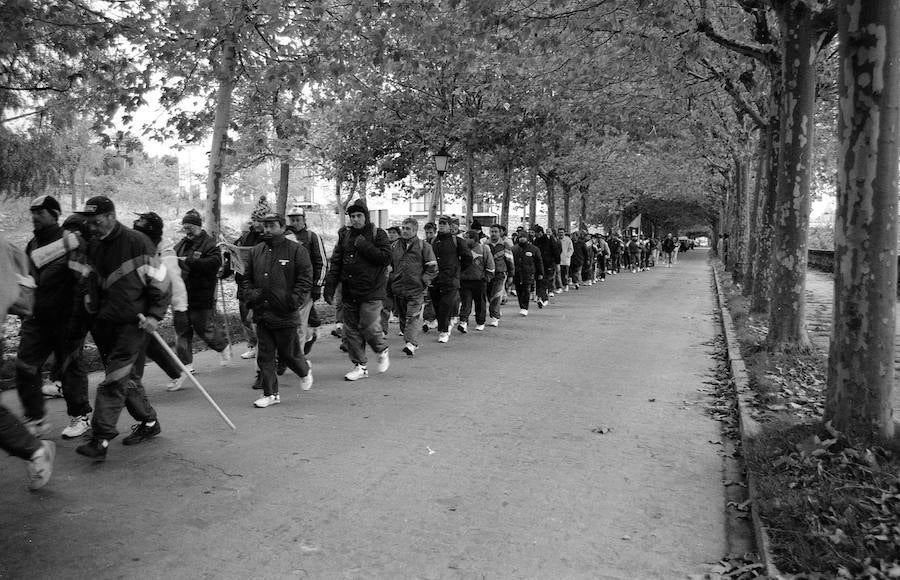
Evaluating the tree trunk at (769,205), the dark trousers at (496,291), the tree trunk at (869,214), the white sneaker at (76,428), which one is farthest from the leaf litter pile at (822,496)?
the dark trousers at (496,291)

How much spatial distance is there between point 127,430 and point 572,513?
378 cm

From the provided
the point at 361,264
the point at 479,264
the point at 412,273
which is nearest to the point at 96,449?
the point at 361,264

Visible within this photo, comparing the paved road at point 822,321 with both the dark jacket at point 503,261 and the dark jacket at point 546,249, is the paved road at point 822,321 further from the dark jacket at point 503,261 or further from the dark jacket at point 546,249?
the dark jacket at point 546,249

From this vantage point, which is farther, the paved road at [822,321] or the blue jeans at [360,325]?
the blue jeans at [360,325]

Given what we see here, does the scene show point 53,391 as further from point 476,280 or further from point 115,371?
point 476,280

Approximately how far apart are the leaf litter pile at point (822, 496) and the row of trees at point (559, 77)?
38cm

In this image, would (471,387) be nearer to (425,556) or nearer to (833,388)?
(833,388)

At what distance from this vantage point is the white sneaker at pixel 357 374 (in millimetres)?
8453

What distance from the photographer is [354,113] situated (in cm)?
2136

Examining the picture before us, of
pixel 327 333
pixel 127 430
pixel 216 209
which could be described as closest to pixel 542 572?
pixel 127 430

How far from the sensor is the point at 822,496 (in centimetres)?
436

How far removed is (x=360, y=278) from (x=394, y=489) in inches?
149

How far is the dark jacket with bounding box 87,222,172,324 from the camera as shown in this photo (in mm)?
5312

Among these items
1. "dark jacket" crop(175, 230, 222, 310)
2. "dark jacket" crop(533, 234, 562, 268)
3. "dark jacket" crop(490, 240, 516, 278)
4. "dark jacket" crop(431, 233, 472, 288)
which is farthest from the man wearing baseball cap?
"dark jacket" crop(533, 234, 562, 268)
